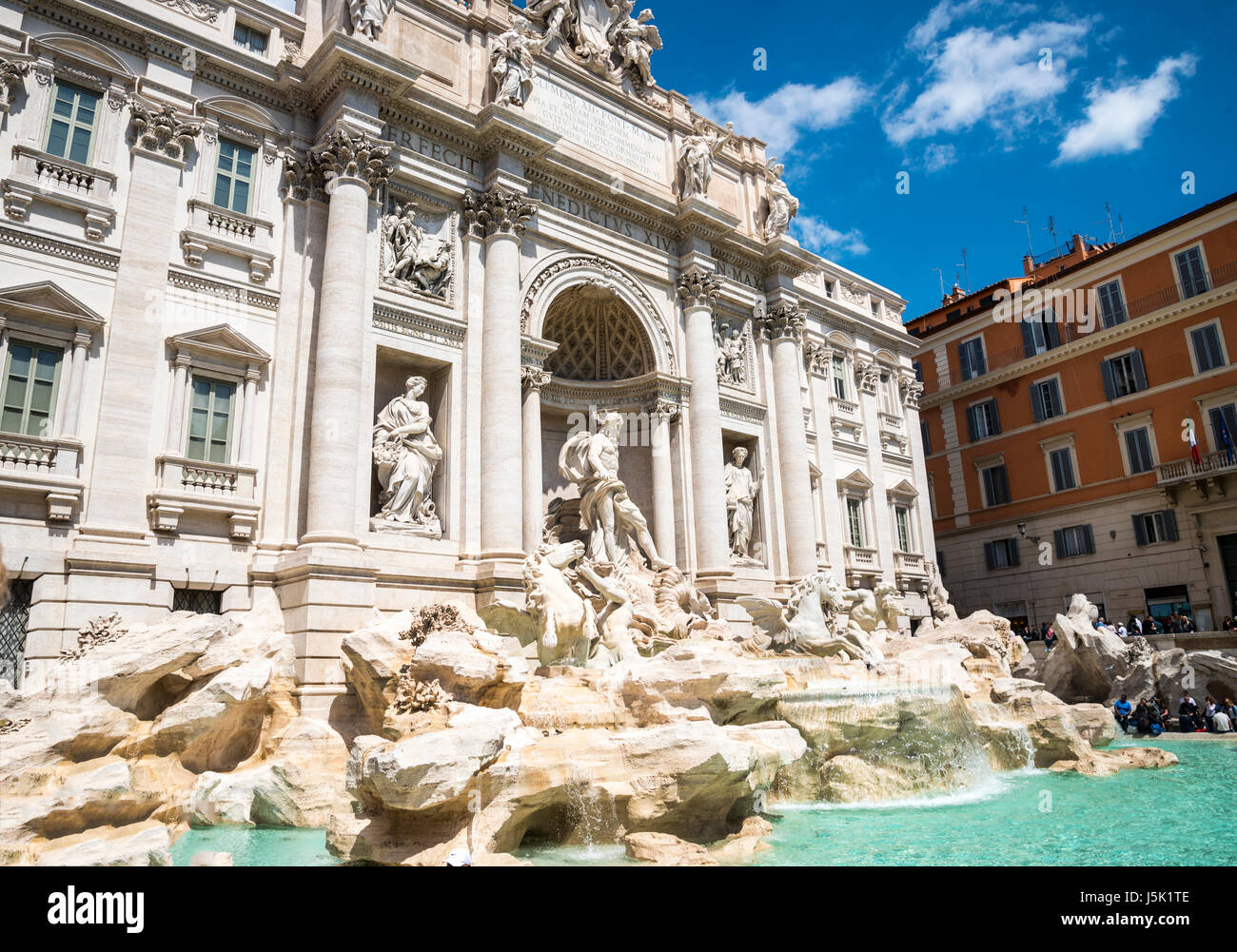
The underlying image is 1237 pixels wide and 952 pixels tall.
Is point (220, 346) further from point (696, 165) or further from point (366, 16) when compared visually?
point (696, 165)

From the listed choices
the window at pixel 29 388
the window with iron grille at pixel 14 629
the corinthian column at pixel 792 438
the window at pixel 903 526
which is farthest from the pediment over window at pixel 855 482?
the window with iron grille at pixel 14 629

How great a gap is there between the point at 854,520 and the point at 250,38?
67.6 feet

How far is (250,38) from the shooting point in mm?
16328

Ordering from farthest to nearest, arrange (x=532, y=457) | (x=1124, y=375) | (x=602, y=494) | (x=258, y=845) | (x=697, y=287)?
1. (x=1124, y=375)
2. (x=697, y=287)
3. (x=602, y=494)
4. (x=532, y=457)
5. (x=258, y=845)

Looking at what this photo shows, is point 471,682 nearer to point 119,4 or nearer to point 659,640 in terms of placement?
point 659,640

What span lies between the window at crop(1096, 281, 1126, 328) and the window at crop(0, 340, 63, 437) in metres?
30.8

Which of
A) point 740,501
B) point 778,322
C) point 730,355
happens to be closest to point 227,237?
point 730,355

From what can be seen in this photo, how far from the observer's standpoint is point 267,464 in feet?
48.0

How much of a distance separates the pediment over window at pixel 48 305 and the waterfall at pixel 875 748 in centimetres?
1227

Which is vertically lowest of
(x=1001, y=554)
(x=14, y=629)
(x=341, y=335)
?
(x=14, y=629)
